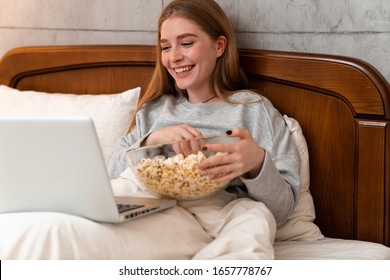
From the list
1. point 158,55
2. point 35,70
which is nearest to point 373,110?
point 158,55

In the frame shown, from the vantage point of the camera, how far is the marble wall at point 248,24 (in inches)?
69.3

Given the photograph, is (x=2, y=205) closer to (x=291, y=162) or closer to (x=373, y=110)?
(x=291, y=162)

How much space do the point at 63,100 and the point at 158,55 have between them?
39 centimetres

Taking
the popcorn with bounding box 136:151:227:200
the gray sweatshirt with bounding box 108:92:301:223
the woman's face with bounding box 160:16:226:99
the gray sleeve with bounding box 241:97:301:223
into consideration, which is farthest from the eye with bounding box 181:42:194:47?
the popcorn with bounding box 136:151:227:200

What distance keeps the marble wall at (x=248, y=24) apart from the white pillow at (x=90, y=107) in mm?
248

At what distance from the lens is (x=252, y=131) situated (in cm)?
179

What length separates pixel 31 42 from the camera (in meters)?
2.51

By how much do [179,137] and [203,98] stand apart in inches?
12.9

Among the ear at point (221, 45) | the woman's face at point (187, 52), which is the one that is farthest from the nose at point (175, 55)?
the ear at point (221, 45)

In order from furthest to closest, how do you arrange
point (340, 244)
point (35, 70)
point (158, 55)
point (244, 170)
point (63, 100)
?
point (35, 70) < point (63, 100) < point (158, 55) < point (340, 244) < point (244, 170)

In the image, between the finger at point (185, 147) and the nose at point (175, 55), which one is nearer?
the finger at point (185, 147)

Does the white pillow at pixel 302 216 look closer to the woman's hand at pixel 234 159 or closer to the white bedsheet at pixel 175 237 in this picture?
the white bedsheet at pixel 175 237

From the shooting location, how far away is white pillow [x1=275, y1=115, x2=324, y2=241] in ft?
5.74

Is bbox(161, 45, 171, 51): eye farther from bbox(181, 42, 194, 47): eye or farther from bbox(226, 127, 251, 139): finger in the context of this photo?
bbox(226, 127, 251, 139): finger
